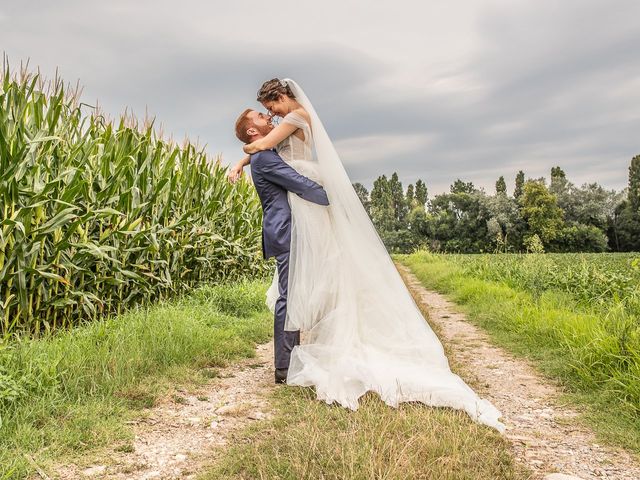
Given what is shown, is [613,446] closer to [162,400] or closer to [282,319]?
[282,319]

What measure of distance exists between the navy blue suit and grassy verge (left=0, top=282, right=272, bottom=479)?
691 mm

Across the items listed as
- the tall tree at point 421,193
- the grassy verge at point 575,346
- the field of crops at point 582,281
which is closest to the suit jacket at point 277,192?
the grassy verge at point 575,346

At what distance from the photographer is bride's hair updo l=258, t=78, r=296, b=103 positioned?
398 centimetres

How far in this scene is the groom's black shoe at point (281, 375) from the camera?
153 inches

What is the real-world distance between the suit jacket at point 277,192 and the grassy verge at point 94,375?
1121 millimetres

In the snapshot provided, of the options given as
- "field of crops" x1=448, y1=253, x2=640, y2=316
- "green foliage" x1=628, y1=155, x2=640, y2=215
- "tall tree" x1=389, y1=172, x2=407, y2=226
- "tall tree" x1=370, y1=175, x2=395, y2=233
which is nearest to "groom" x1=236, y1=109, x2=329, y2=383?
"field of crops" x1=448, y1=253, x2=640, y2=316

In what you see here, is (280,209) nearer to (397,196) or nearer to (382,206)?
(382,206)

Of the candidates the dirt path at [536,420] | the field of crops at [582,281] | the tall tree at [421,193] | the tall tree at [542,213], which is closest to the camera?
the dirt path at [536,420]

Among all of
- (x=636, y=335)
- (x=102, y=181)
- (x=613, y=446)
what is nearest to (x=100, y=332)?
(x=102, y=181)

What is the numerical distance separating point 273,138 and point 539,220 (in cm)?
4944

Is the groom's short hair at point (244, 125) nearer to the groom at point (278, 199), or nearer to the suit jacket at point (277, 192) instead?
the groom at point (278, 199)

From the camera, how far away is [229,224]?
831cm

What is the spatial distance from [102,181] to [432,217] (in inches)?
1995

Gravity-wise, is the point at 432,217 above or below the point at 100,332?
above
